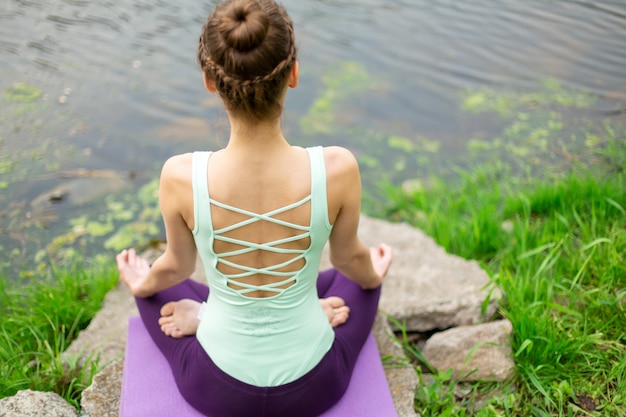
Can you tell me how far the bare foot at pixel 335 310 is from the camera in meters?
2.10

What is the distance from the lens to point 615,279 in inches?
102

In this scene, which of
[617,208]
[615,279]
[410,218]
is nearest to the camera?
[615,279]

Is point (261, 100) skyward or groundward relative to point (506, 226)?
skyward

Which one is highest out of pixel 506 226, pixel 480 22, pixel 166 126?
pixel 480 22

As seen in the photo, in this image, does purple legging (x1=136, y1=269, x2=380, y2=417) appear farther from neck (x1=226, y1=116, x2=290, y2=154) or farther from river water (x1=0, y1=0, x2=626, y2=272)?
river water (x1=0, y1=0, x2=626, y2=272)

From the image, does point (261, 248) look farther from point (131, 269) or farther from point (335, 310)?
point (131, 269)

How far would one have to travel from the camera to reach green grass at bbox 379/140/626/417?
7.27 feet

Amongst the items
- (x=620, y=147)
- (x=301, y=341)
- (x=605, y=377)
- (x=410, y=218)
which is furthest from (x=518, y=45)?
(x=301, y=341)

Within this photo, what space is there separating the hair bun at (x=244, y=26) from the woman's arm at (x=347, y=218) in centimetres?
41

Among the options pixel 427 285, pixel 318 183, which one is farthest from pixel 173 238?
pixel 427 285

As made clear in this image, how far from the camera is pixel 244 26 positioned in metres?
1.34

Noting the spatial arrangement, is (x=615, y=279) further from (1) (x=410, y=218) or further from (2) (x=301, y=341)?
(2) (x=301, y=341)

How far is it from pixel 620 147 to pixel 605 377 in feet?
8.09

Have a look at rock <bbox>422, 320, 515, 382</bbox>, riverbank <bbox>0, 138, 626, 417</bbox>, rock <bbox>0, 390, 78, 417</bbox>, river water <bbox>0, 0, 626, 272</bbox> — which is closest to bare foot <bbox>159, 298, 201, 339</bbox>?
rock <bbox>0, 390, 78, 417</bbox>
